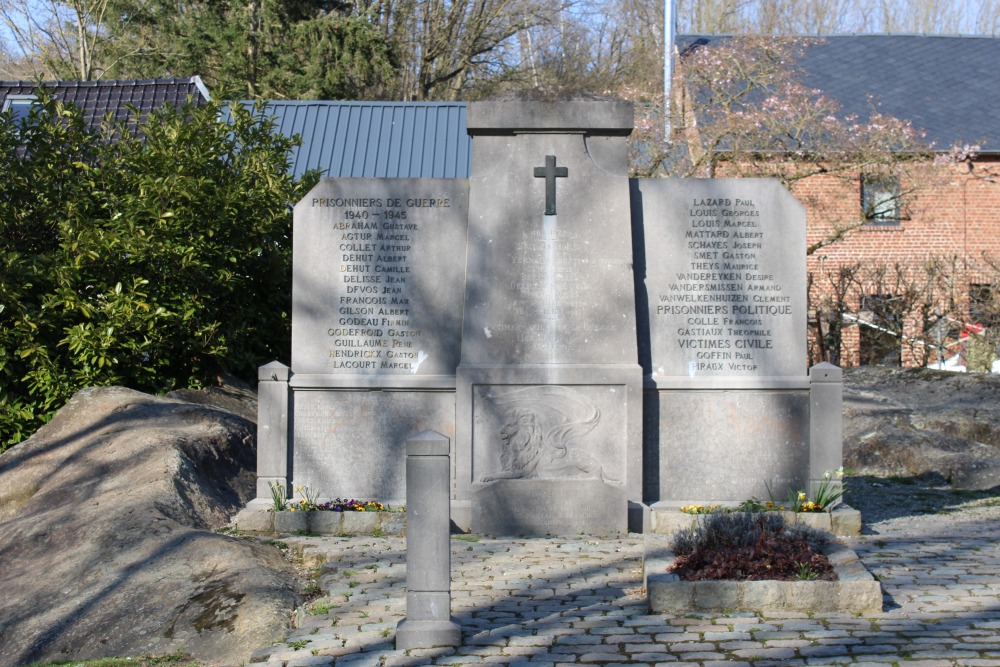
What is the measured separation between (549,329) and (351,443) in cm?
190

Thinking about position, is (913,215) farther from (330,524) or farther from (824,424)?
(330,524)

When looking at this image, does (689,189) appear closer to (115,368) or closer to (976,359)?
(115,368)

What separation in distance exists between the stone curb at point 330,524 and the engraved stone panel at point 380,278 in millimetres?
1185

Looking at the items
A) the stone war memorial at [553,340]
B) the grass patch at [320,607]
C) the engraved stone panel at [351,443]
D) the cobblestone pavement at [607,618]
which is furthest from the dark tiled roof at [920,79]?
the grass patch at [320,607]

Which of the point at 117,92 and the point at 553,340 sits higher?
the point at 117,92

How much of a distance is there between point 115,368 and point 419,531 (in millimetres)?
7412

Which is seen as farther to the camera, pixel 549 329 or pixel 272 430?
pixel 272 430

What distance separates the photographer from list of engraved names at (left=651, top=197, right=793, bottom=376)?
9500 mm

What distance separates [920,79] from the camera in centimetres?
3106

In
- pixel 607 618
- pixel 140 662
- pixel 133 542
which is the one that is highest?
pixel 133 542

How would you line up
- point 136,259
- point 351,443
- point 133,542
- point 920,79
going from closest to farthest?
point 133,542 < point 351,443 < point 136,259 < point 920,79

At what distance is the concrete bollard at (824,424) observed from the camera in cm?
929

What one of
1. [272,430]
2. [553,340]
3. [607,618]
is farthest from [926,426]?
[607,618]

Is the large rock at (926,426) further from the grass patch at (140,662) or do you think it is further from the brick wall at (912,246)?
the grass patch at (140,662)
